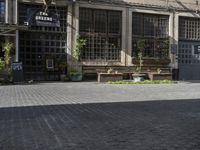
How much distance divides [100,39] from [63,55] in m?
2.79

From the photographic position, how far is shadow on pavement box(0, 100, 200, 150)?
19.8ft

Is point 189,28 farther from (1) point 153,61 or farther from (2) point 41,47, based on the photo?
(2) point 41,47

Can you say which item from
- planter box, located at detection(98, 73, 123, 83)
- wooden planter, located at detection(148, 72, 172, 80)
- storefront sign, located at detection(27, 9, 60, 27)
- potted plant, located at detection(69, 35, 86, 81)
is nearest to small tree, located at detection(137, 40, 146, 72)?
wooden planter, located at detection(148, 72, 172, 80)

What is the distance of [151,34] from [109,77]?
5772mm

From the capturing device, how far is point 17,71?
67.2 ft

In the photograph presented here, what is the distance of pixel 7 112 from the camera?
934 cm

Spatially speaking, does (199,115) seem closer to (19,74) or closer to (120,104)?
(120,104)

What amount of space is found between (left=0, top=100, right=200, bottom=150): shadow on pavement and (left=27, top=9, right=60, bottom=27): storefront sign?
12565mm

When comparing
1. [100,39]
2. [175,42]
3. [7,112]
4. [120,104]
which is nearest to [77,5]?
[100,39]

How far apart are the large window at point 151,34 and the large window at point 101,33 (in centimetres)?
134

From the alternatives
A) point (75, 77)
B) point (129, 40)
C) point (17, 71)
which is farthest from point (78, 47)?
point (17, 71)

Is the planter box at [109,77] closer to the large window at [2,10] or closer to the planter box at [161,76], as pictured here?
the planter box at [161,76]

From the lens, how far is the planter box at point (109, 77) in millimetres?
22475

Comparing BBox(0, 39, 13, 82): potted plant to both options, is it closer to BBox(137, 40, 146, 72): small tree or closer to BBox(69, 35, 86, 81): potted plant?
BBox(69, 35, 86, 81): potted plant
